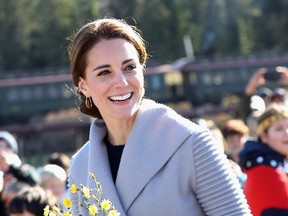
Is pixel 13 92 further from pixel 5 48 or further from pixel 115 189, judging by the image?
pixel 115 189

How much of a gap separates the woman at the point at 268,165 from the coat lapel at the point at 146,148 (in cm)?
163

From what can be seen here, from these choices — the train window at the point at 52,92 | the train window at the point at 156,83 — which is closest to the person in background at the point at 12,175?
the train window at the point at 52,92

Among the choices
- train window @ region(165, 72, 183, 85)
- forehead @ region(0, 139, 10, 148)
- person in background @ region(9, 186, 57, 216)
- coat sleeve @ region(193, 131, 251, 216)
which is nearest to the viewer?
coat sleeve @ region(193, 131, 251, 216)

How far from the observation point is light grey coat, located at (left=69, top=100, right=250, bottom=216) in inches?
123

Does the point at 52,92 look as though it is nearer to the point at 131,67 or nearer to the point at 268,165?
the point at 268,165

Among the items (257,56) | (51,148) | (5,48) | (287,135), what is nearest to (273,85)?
(257,56)

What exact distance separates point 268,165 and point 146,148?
5.67ft

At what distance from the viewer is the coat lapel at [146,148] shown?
3180 mm

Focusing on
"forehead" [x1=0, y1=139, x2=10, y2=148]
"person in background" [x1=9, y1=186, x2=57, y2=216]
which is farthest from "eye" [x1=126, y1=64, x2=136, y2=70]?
"forehead" [x1=0, y1=139, x2=10, y2=148]

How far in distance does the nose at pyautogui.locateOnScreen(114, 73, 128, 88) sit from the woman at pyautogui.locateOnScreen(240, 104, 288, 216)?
5.89 ft

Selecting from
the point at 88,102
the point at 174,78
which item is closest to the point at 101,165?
the point at 88,102

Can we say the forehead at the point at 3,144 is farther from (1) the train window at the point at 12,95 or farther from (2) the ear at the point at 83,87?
(1) the train window at the point at 12,95

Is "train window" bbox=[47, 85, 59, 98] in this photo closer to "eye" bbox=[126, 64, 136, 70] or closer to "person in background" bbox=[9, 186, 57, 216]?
"person in background" bbox=[9, 186, 57, 216]

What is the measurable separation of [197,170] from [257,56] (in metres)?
53.8
